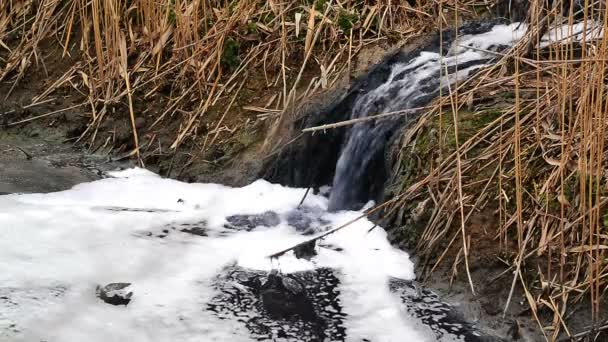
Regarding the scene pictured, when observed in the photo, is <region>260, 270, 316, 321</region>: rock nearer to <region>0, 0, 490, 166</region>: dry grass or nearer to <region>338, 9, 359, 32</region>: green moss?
<region>0, 0, 490, 166</region>: dry grass

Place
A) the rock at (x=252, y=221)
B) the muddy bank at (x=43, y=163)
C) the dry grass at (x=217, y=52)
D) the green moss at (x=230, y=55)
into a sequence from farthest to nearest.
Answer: the green moss at (x=230, y=55), the dry grass at (x=217, y=52), the muddy bank at (x=43, y=163), the rock at (x=252, y=221)

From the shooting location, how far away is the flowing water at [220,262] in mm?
2795

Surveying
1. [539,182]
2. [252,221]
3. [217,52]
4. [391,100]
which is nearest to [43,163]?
[217,52]

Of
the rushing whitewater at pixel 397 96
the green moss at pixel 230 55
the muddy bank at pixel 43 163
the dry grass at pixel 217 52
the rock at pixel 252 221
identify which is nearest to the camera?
the rock at pixel 252 221

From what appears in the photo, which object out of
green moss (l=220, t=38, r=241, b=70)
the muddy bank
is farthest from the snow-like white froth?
green moss (l=220, t=38, r=241, b=70)

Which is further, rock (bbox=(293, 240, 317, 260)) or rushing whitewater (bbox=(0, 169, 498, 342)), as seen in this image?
rock (bbox=(293, 240, 317, 260))

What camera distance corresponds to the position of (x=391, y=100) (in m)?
4.11

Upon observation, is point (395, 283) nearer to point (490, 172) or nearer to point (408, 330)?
point (408, 330)

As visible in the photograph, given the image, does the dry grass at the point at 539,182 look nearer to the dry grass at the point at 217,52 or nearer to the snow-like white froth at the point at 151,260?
the snow-like white froth at the point at 151,260

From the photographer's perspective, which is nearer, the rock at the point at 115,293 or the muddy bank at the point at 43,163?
the rock at the point at 115,293

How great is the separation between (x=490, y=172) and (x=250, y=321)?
1.15m

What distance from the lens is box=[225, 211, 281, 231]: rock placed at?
3.74m

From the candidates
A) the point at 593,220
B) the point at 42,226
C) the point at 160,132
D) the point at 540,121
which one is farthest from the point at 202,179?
the point at 593,220

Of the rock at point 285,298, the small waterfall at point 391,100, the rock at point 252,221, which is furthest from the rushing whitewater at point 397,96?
the rock at point 285,298
